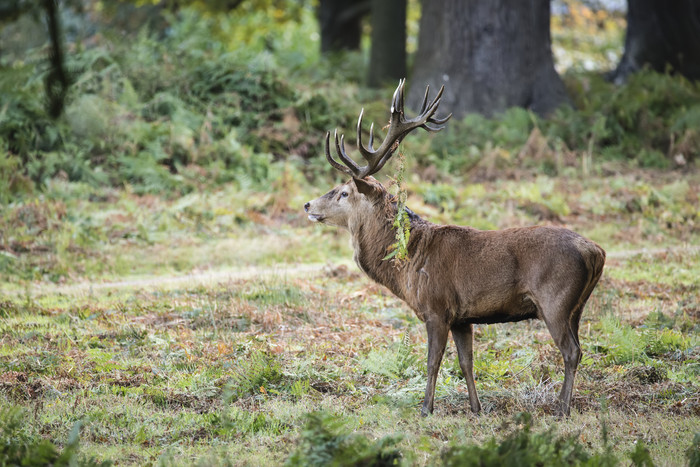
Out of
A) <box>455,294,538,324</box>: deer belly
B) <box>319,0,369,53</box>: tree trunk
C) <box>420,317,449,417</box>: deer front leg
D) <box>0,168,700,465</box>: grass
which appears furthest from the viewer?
<box>319,0,369,53</box>: tree trunk

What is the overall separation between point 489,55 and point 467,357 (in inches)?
512

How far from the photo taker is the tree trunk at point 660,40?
22.1 metres

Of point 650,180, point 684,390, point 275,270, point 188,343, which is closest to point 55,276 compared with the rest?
point 275,270

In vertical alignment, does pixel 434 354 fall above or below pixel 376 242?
below

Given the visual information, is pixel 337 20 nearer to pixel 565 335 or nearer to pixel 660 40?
pixel 660 40

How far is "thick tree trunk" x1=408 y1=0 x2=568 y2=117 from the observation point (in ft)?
61.0

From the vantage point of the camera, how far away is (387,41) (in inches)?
837

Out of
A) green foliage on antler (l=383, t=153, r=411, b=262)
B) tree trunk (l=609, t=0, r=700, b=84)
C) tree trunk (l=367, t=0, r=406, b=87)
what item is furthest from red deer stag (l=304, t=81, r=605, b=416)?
tree trunk (l=609, t=0, r=700, b=84)

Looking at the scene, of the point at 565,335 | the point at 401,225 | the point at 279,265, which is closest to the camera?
the point at 565,335

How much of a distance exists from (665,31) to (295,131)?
37.8 ft

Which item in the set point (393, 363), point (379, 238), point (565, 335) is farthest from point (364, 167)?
point (565, 335)

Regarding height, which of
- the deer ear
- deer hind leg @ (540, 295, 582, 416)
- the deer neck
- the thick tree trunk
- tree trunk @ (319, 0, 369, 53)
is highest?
tree trunk @ (319, 0, 369, 53)

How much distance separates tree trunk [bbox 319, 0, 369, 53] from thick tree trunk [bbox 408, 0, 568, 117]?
674cm

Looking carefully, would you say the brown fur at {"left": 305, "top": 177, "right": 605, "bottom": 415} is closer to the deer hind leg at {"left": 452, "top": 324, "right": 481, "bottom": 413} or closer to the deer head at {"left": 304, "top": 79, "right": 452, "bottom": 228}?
the deer hind leg at {"left": 452, "top": 324, "right": 481, "bottom": 413}
